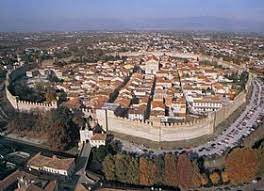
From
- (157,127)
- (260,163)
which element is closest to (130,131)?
(157,127)

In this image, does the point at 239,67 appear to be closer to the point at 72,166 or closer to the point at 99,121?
the point at 99,121

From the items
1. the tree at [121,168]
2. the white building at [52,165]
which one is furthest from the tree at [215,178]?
the white building at [52,165]

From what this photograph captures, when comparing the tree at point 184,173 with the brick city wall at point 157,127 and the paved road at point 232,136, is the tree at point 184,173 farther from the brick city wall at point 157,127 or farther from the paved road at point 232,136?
the brick city wall at point 157,127

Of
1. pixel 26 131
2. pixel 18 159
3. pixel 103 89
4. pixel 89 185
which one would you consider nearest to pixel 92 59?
pixel 103 89

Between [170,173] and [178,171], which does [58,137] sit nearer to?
[170,173]

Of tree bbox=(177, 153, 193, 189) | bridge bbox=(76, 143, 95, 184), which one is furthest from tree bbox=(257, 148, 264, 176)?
bridge bbox=(76, 143, 95, 184)

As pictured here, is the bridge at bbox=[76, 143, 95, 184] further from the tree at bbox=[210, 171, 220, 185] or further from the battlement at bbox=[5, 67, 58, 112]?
the battlement at bbox=[5, 67, 58, 112]
